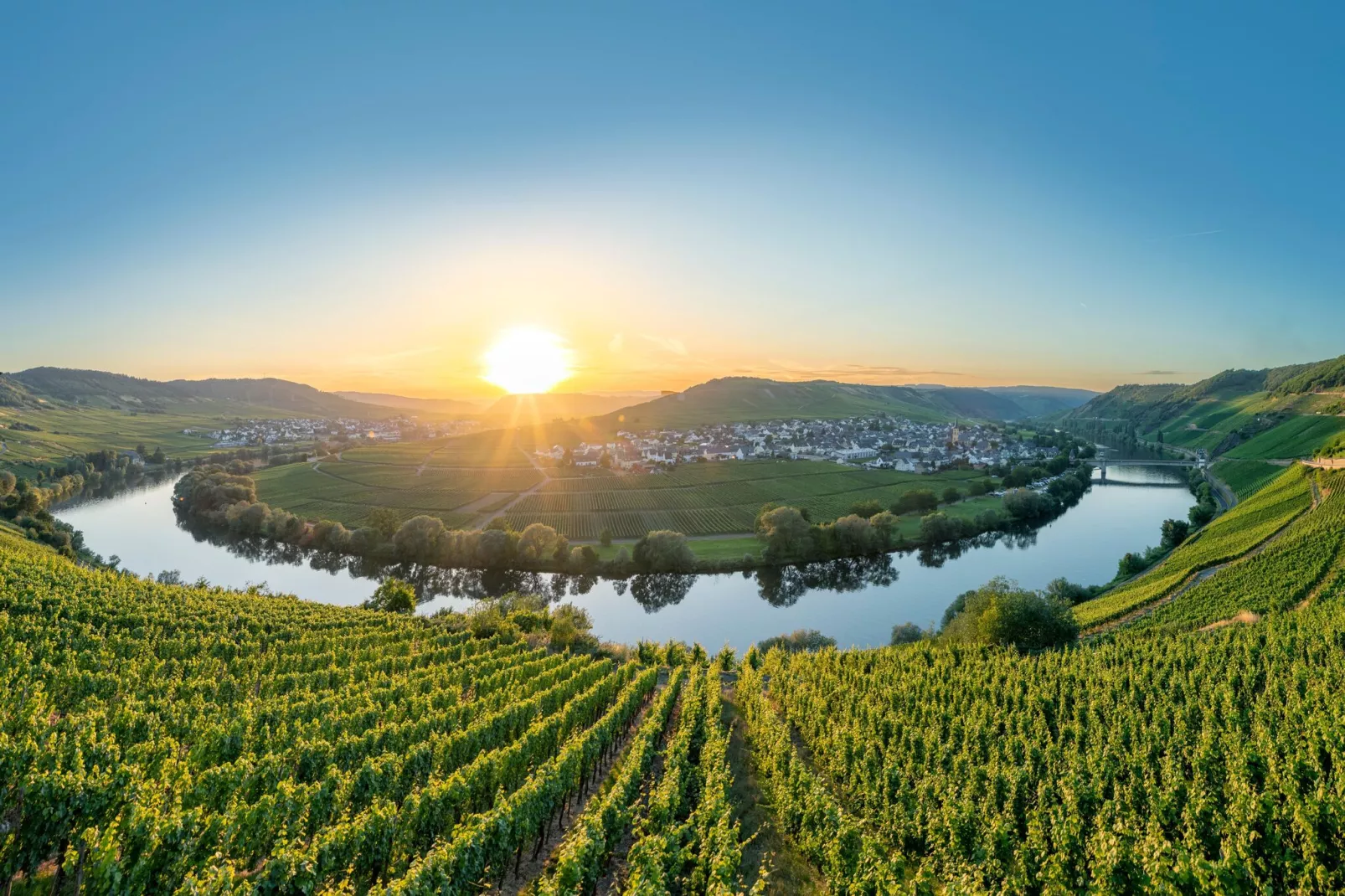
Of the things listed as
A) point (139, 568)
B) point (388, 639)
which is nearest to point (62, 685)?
point (388, 639)

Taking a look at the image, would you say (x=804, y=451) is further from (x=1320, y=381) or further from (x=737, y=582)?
(x=1320, y=381)

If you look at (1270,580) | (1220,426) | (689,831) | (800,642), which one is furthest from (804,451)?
(689,831)

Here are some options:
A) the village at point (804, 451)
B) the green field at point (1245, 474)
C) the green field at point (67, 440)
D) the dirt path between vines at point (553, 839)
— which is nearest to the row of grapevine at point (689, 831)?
the dirt path between vines at point (553, 839)

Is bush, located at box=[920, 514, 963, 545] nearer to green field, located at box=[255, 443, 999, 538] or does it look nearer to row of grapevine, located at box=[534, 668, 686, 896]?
green field, located at box=[255, 443, 999, 538]

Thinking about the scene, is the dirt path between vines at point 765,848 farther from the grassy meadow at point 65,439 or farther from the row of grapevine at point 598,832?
the grassy meadow at point 65,439

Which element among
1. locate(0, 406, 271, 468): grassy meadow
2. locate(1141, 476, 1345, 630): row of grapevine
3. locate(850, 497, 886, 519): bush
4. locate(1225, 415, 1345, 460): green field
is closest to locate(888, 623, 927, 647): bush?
locate(1141, 476, 1345, 630): row of grapevine

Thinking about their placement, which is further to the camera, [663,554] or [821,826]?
[663,554]

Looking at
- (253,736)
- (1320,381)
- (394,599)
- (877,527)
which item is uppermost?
(1320,381)
